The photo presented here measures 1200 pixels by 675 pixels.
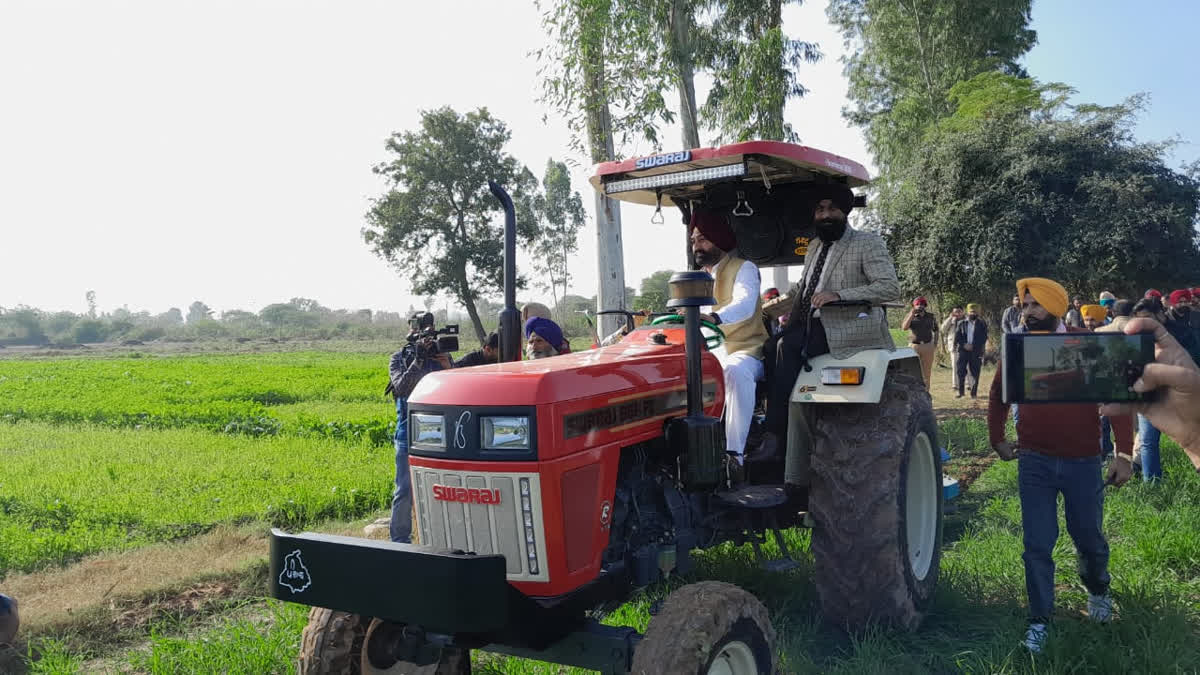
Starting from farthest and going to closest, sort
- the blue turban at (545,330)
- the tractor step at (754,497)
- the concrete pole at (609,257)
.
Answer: the concrete pole at (609,257) → the blue turban at (545,330) → the tractor step at (754,497)

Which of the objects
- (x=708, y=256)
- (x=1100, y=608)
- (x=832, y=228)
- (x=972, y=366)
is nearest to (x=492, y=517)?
(x=708, y=256)

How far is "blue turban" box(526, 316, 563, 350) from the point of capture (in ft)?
16.8

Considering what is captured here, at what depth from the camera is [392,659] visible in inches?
124

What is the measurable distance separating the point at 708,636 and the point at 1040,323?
2.22m

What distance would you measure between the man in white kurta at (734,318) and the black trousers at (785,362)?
73 millimetres

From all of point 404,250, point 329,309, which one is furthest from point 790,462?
point 329,309

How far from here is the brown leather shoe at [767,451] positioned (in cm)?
400

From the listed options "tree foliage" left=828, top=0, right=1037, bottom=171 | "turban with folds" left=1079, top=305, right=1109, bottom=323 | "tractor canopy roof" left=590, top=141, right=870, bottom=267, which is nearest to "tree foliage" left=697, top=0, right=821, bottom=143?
"turban with folds" left=1079, top=305, right=1109, bottom=323

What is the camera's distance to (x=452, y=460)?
2.87 metres

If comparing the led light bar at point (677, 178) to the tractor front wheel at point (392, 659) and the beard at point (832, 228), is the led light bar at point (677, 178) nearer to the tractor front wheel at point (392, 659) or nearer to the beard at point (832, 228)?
the beard at point (832, 228)

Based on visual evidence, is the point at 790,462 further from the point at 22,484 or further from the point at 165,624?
the point at 22,484

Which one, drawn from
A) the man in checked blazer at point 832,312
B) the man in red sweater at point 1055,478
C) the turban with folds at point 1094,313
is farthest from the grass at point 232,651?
the turban with folds at point 1094,313

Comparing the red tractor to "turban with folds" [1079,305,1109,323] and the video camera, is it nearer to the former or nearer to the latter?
the video camera

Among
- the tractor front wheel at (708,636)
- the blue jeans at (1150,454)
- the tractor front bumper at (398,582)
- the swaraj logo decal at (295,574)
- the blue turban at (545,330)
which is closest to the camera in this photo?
the tractor front bumper at (398,582)
